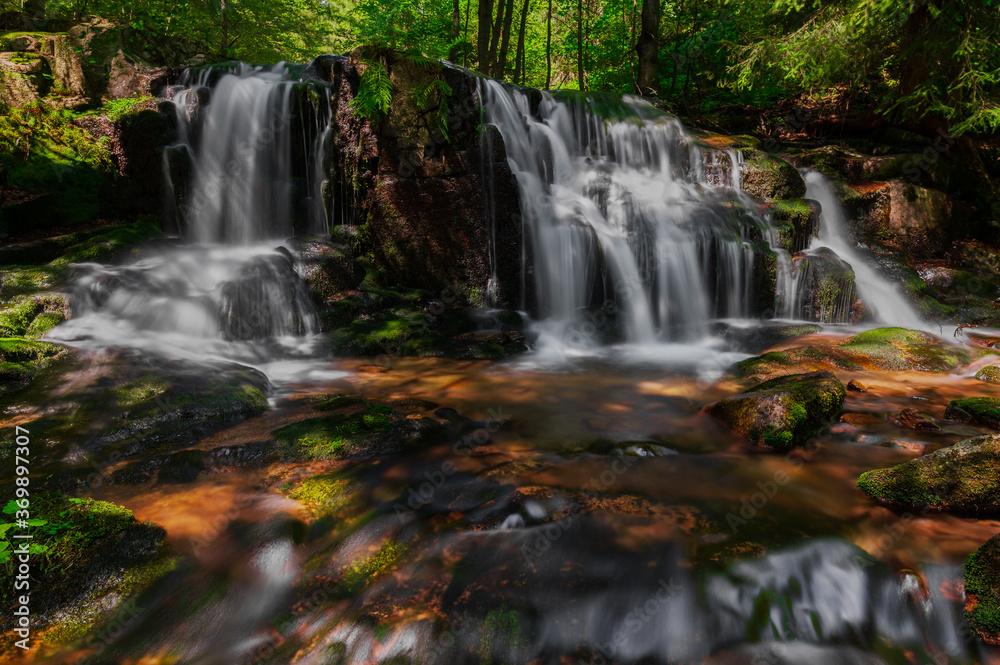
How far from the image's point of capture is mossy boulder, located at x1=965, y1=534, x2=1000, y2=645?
2002mm

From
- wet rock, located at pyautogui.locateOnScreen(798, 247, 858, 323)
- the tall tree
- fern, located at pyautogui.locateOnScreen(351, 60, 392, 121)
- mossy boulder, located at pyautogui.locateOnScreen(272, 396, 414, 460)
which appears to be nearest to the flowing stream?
mossy boulder, located at pyautogui.locateOnScreen(272, 396, 414, 460)

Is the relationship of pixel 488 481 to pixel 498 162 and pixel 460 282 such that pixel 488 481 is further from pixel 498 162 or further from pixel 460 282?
pixel 498 162

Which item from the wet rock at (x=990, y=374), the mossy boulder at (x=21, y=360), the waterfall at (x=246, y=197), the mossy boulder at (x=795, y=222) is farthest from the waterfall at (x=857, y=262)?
the mossy boulder at (x=21, y=360)

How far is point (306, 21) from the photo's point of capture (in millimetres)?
16484

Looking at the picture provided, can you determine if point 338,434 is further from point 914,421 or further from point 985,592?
point 914,421

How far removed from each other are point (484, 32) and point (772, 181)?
24.9 ft

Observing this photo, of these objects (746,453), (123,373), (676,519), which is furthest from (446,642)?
(123,373)

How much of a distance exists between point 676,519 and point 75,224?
9.71 metres

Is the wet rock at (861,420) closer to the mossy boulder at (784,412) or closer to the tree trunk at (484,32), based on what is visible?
the mossy boulder at (784,412)

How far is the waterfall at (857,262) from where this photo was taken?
26.7 feet

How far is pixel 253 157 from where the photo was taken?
29.1 ft

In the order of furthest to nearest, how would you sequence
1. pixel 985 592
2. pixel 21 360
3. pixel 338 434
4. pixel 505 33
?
1. pixel 505 33
2. pixel 21 360
3. pixel 338 434
4. pixel 985 592

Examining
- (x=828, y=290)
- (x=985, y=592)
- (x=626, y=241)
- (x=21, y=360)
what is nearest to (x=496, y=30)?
(x=626, y=241)

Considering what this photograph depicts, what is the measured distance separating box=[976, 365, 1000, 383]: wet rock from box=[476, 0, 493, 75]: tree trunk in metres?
11.5
